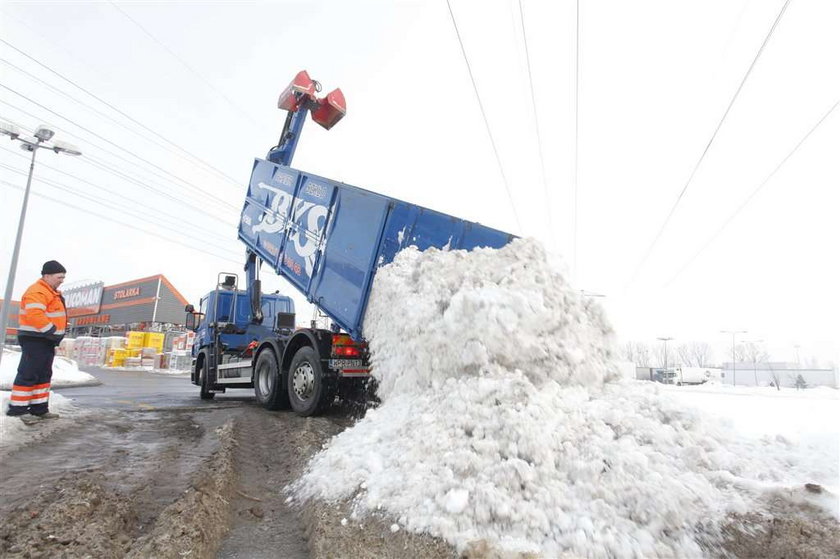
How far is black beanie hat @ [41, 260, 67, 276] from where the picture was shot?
5.78 meters

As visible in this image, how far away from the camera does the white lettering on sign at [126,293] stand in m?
42.8

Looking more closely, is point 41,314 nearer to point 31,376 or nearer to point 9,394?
point 31,376

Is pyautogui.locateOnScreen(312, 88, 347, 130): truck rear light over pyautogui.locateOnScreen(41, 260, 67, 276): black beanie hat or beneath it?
over

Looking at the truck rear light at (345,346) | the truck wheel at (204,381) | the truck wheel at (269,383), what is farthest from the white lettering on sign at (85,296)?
the truck rear light at (345,346)

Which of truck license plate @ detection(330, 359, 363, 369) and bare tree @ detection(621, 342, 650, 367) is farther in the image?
bare tree @ detection(621, 342, 650, 367)

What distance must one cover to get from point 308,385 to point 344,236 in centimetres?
216

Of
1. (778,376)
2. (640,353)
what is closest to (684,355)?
(640,353)

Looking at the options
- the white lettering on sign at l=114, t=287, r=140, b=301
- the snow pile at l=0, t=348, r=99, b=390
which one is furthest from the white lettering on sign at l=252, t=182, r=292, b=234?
the white lettering on sign at l=114, t=287, r=140, b=301

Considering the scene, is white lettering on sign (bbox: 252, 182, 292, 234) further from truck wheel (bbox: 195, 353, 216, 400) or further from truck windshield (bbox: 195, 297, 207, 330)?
truck wheel (bbox: 195, 353, 216, 400)

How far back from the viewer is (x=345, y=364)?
18.8 ft

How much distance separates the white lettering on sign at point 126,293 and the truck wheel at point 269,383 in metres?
42.8

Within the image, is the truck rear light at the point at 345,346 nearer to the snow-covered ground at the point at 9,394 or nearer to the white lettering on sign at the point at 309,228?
the white lettering on sign at the point at 309,228

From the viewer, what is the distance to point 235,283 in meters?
9.96

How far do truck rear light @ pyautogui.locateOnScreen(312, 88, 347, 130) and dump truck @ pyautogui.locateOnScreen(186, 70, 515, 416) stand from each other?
19 mm
